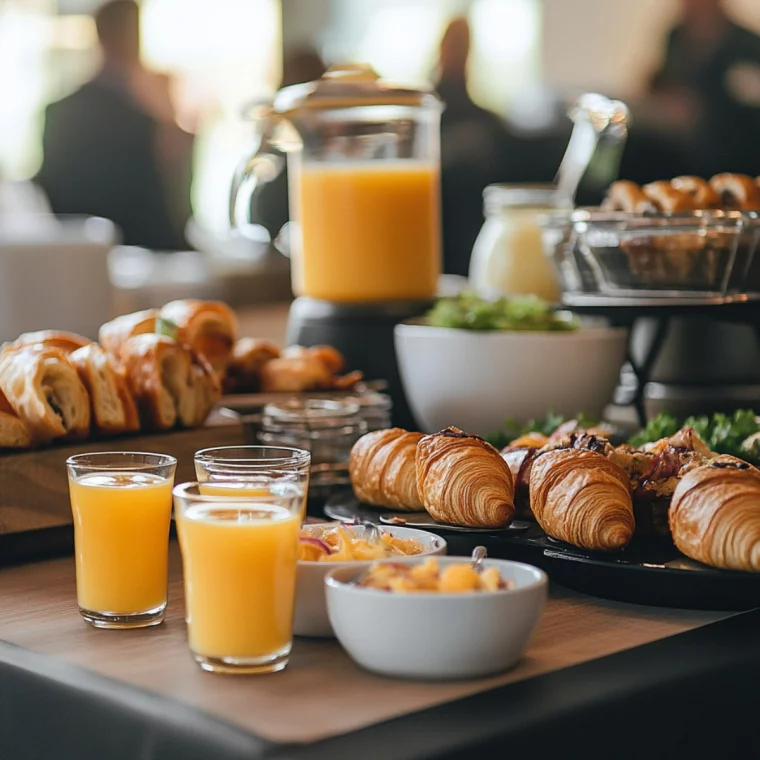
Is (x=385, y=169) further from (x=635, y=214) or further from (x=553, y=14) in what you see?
(x=553, y=14)

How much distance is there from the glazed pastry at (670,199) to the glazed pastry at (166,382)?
1.99 ft

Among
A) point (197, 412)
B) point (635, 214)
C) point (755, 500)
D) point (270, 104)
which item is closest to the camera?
point (755, 500)

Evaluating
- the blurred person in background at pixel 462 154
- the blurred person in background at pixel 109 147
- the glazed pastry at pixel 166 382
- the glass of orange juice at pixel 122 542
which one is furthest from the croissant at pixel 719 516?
the blurred person in background at pixel 109 147

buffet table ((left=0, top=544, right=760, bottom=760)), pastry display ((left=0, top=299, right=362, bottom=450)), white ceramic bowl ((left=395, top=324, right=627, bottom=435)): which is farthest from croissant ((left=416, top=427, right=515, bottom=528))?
white ceramic bowl ((left=395, top=324, right=627, bottom=435))

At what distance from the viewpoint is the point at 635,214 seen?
142 centimetres

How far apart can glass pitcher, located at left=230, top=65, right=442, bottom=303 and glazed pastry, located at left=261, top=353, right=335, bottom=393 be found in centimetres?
19

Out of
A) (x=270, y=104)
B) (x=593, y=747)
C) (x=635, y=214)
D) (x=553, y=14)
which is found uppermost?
(x=553, y=14)

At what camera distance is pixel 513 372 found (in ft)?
4.82

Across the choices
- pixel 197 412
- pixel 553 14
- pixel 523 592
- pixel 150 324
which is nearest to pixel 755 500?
pixel 523 592

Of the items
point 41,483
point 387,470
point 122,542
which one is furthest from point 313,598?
point 41,483

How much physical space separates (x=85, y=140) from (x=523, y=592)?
5424mm

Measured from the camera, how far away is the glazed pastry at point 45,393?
1.15m

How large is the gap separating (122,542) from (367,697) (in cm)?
25

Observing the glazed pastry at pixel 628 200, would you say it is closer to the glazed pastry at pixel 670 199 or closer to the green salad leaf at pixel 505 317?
the glazed pastry at pixel 670 199
